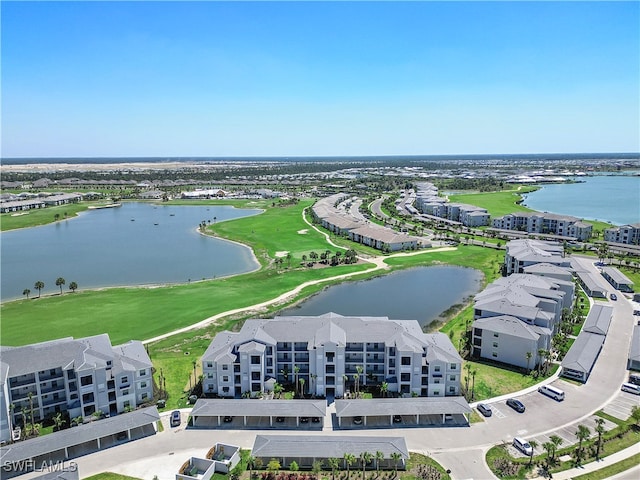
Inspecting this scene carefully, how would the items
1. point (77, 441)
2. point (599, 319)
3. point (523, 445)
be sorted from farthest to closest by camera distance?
point (599, 319)
point (77, 441)
point (523, 445)

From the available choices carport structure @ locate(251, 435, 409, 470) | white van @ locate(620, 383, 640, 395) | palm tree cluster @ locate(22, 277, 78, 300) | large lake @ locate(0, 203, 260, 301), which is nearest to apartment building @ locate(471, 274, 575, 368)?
white van @ locate(620, 383, 640, 395)

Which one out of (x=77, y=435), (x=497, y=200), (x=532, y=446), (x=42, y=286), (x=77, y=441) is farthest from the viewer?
(x=497, y=200)

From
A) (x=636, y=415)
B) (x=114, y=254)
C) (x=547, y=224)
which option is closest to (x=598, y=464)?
(x=636, y=415)

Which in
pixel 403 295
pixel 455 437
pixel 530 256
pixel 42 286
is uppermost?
pixel 530 256

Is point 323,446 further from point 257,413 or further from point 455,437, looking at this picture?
point 455,437

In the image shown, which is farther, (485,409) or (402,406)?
(485,409)

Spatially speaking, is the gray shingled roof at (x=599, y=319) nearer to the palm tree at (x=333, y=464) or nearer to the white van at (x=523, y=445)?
the white van at (x=523, y=445)

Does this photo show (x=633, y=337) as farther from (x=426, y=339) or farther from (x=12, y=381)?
(x=12, y=381)

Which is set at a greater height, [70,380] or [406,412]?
[70,380]
